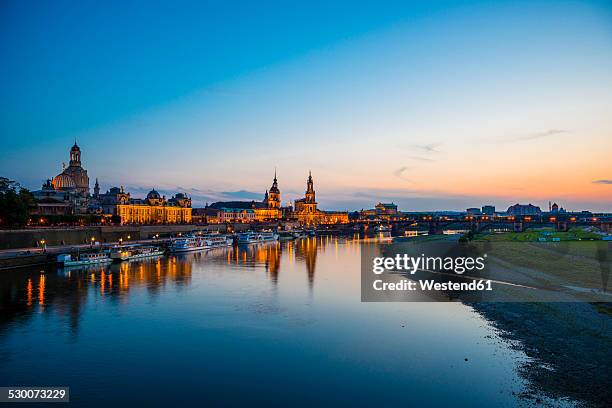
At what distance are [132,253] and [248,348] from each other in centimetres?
4207

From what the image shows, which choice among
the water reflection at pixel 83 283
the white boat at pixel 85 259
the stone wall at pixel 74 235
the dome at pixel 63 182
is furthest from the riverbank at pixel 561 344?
the dome at pixel 63 182

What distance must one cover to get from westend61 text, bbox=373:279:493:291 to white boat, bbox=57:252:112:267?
30.9 metres

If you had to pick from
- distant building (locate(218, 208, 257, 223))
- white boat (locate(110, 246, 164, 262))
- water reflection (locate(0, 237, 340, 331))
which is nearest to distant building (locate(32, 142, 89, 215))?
white boat (locate(110, 246, 164, 262))

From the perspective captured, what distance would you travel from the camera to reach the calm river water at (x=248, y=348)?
15930 mm

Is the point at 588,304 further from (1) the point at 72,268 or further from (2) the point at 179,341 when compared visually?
(1) the point at 72,268

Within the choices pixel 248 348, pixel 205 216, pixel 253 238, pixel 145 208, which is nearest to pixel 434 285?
pixel 248 348

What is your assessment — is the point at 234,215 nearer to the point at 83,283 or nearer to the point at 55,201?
the point at 55,201

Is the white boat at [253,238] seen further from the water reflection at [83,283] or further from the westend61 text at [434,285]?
the westend61 text at [434,285]

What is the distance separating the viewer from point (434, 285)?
35.5 m

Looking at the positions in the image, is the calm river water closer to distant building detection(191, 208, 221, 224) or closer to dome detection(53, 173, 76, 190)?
dome detection(53, 173, 76, 190)

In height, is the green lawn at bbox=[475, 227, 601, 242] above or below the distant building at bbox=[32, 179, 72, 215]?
below

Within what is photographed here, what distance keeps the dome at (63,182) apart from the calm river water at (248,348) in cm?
9575

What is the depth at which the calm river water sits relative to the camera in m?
15.9

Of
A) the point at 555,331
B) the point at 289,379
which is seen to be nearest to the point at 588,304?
→ the point at 555,331
